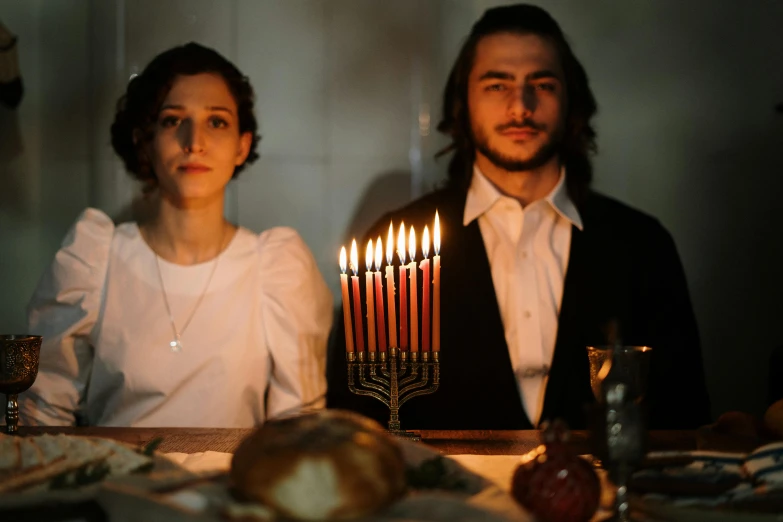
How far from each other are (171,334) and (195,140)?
2.50 ft

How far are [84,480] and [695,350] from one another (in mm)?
2688

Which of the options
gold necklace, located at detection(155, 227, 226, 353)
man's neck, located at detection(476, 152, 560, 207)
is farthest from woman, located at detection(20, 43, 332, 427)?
man's neck, located at detection(476, 152, 560, 207)

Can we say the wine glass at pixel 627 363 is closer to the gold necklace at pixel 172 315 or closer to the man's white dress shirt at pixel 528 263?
the man's white dress shirt at pixel 528 263

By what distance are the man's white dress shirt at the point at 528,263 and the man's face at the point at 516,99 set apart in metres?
0.15

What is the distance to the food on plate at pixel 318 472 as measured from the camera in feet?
3.98

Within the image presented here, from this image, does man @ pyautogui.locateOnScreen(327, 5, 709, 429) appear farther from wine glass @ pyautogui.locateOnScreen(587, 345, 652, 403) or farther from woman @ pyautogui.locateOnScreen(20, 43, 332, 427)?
wine glass @ pyautogui.locateOnScreen(587, 345, 652, 403)

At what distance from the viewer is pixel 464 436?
96.8 inches

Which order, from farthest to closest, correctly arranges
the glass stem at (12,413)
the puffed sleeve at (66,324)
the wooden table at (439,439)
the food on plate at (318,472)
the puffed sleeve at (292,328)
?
the puffed sleeve at (292,328), the puffed sleeve at (66,324), the glass stem at (12,413), the wooden table at (439,439), the food on plate at (318,472)

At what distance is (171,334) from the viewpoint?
3.37 metres

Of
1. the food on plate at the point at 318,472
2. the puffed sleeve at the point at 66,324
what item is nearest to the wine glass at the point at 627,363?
the food on plate at the point at 318,472

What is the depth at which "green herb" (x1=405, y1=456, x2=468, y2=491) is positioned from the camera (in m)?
1.51

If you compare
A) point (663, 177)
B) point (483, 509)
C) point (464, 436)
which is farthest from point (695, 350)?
point (483, 509)

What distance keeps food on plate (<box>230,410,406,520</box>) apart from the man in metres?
2.17

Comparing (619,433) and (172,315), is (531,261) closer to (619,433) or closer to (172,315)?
(172,315)
